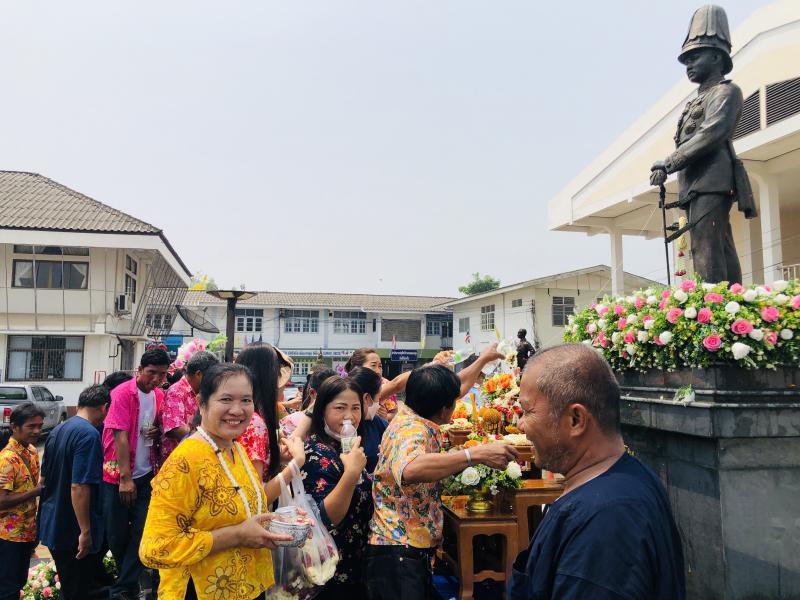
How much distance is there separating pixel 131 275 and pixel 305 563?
71.6 ft

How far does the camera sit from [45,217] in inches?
767

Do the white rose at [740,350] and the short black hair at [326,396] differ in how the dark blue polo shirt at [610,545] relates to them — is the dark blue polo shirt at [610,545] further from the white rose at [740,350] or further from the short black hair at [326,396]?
the white rose at [740,350]

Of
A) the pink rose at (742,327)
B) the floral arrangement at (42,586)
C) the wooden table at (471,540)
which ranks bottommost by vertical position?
the floral arrangement at (42,586)

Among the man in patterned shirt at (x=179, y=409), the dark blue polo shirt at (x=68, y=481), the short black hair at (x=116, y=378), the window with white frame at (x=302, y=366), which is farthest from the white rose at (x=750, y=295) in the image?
the window with white frame at (x=302, y=366)

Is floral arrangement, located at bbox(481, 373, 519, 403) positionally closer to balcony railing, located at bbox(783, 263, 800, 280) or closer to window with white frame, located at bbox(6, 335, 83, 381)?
balcony railing, located at bbox(783, 263, 800, 280)

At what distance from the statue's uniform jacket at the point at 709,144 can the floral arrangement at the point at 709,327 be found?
4.21 feet

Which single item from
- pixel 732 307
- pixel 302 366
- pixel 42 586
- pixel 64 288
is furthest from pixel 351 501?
pixel 302 366

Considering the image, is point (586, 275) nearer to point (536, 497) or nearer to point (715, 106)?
point (715, 106)

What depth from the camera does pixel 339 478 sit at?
2984mm

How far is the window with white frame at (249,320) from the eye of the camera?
33906 mm

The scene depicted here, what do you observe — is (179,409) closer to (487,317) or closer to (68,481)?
(68,481)

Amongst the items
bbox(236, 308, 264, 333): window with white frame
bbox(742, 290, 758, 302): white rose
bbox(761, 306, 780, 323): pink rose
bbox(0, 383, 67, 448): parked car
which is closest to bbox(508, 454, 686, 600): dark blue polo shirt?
bbox(761, 306, 780, 323): pink rose

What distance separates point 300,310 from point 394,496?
3225cm

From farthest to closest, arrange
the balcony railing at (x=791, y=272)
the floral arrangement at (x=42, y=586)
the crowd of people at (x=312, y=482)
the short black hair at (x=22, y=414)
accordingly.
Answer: the balcony railing at (x=791, y=272) → the floral arrangement at (x=42, y=586) → the short black hair at (x=22, y=414) → the crowd of people at (x=312, y=482)
